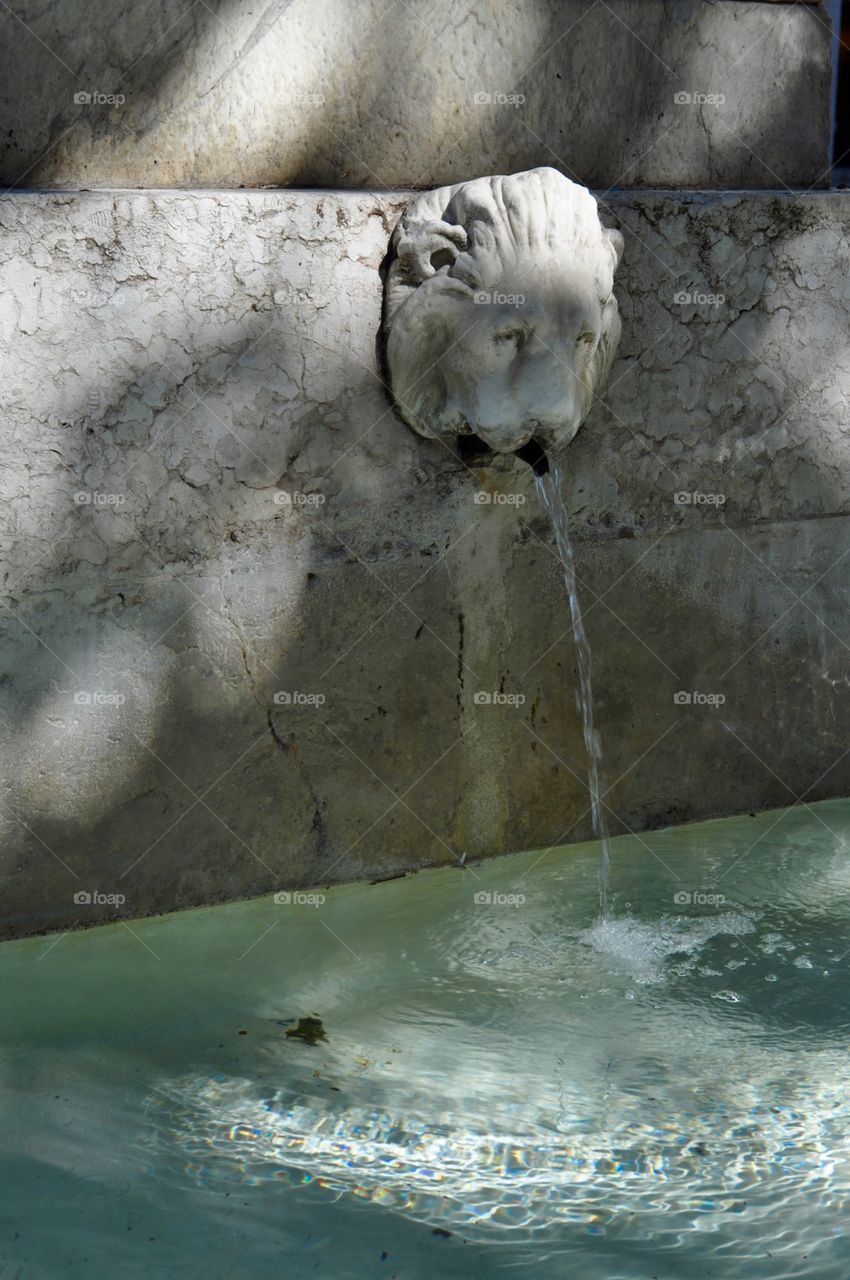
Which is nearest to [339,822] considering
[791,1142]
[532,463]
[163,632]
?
[163,632]

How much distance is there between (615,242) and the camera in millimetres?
3043

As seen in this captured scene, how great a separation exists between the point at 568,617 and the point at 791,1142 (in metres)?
1.35

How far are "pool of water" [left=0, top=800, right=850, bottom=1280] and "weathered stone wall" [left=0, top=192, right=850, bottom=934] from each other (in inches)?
9.1

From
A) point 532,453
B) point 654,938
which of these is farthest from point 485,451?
point 654,938

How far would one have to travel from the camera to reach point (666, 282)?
126 inches

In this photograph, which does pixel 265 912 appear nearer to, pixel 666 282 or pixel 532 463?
pixel 532 463

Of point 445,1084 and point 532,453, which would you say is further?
point 532,453

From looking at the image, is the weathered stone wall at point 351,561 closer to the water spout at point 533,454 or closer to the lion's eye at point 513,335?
the water spout at point 533,454

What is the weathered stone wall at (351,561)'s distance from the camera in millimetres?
2701

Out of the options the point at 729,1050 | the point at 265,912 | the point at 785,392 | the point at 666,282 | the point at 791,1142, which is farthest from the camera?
the point at 785,392

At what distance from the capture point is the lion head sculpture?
2838 millimetres

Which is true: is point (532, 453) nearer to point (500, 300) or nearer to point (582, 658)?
point (500, 300)

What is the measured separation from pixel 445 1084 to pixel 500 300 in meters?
1.47

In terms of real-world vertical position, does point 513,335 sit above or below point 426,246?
below
